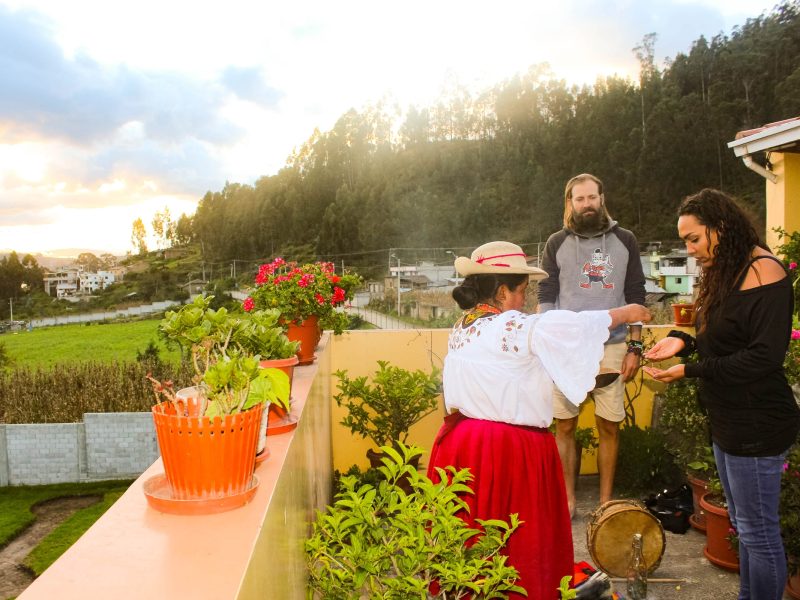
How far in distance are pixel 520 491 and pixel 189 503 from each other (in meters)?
1.22

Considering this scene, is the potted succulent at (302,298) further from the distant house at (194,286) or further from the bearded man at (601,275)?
the distant house at (194,286)

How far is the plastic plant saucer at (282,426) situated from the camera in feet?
5.18

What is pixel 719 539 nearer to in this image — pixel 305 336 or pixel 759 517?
pixel 759 517

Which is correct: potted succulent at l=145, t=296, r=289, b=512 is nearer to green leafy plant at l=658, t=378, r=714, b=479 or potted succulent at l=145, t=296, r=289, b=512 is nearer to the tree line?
green leafy plant at l=658, t=378, r=714, b=479

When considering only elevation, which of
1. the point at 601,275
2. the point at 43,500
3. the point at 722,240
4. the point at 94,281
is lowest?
the point at 43,500

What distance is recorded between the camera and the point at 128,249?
144ft

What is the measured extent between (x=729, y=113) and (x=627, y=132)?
4.54 m

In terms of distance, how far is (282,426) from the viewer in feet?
5.26

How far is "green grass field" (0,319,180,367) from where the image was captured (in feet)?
68.9

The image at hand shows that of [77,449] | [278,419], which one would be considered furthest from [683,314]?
[77,449]

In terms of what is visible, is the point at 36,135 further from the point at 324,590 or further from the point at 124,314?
the point at 324,590

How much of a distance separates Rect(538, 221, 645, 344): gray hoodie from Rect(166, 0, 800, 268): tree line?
824 inches

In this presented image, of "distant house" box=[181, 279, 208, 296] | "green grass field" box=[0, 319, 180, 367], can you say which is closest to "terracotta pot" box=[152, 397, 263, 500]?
"green grass field" box=[0, 319, 180, 367]

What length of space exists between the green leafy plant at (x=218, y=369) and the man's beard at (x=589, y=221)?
2.28 meters
